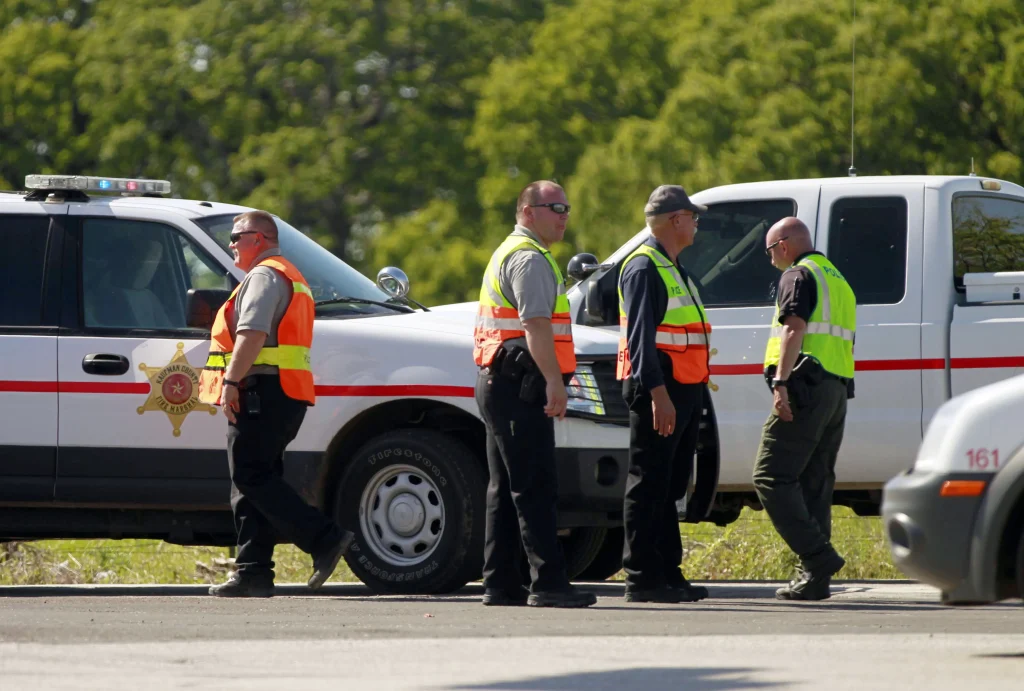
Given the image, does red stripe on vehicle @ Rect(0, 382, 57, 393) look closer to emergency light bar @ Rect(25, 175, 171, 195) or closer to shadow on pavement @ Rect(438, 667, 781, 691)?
emergency light bar @ Rect(25, 175, 171, 195)

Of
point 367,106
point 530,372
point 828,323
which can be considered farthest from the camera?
point 367,106

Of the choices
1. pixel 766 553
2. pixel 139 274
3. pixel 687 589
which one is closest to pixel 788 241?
pixel 687 589

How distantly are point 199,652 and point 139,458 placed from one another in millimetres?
2723

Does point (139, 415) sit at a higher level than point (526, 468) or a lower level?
higher

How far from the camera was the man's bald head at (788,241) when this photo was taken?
30.0 ft

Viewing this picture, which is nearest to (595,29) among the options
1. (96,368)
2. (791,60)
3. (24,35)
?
(791,60)

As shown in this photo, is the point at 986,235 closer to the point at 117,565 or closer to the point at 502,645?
the point at 502,645

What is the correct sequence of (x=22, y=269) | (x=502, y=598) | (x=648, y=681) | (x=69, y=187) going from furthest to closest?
1. (x=69, y=187)
2. (x=22, y=269)
3. (x=502, y=598)
4. (x=648, y=681)

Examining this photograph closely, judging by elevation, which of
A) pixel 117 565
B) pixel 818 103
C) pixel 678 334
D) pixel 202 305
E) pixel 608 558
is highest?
pixel 818 103

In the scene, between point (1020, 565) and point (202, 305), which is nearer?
point (1020, 565)

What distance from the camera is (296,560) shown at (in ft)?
41.2

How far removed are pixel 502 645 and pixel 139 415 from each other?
2.97m

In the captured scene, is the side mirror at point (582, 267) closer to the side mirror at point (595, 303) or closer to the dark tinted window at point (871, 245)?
the side mirror at point (595, 303)

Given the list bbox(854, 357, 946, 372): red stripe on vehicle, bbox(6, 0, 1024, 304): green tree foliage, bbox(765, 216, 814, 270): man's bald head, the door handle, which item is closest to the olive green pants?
bbox(765, 216, 814, 270): man's bald head
